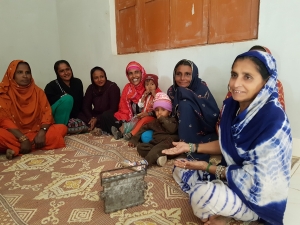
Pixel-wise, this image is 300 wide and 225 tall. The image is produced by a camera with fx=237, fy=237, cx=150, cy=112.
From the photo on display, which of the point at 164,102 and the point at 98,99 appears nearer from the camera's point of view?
the point at 164,102

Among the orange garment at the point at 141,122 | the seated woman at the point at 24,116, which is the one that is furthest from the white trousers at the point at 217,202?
the seated woman at the point at 24,116

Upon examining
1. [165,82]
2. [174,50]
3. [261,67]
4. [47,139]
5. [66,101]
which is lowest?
[47,139]

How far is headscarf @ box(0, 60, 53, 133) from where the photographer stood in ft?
8.86

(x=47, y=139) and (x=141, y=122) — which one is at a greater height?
(x=141, y=122)

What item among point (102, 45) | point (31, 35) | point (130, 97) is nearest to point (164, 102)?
point (130, 97)

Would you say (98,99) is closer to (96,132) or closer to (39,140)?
(96,132)

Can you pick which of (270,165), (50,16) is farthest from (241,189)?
(50,16)

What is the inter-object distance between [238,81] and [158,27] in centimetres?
241

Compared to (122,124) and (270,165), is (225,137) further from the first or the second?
(122,124)

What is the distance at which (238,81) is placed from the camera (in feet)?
3.99

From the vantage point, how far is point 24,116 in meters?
2.81

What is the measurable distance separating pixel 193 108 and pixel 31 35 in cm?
419

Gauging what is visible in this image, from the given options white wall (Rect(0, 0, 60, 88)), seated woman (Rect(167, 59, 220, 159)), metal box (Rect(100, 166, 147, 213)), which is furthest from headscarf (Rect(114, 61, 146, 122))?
white wall (Rect(0, 0, 60, 88))

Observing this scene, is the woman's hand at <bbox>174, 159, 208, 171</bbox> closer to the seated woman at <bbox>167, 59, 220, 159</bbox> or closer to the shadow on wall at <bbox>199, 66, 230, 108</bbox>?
the seated woman at <bbox>167, 59, 220, 159</bbox>
